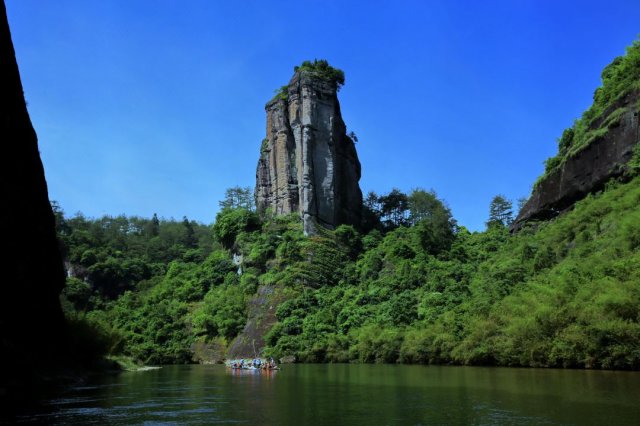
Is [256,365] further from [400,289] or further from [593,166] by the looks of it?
[593,166]

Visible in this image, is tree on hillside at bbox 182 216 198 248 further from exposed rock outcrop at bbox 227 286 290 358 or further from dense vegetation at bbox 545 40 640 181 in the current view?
dense vegetation at bbox 545 40 640 181

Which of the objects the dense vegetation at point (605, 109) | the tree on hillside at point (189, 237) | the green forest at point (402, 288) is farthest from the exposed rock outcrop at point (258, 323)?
the tree on hillside at point (189, 237)

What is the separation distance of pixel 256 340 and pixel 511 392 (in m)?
47.9

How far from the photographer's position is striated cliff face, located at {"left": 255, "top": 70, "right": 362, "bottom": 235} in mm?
91688

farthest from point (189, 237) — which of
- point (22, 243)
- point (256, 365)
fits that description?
point (22, 243)

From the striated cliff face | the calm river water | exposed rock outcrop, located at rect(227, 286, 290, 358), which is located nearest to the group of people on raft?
exposed rock outcrop, located at rect(227, 286, 290, 358)

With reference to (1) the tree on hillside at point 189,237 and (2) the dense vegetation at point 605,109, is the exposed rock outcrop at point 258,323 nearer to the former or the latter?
(2) the dense vegetation at point 605,109

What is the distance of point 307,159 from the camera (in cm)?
9169

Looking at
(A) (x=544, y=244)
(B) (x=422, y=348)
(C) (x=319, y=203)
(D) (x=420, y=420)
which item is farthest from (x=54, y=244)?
(C) (x=319, y=203)

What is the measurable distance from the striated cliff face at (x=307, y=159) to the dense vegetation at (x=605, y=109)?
3827 centimetres

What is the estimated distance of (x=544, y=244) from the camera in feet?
175

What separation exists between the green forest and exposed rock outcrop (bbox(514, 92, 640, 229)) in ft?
4.34

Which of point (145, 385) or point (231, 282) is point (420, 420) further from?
point (231, 282)

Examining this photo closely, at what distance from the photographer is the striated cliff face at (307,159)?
91688mm
